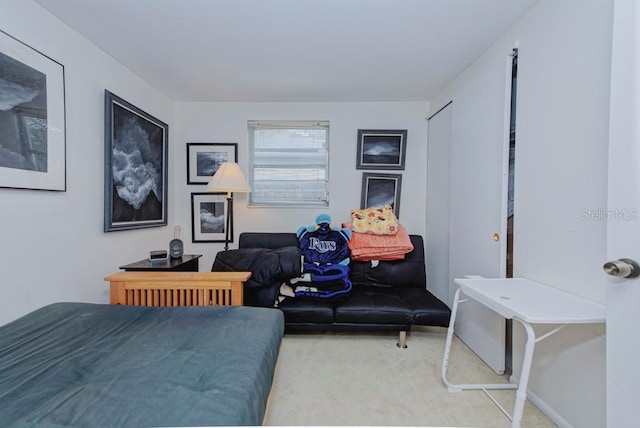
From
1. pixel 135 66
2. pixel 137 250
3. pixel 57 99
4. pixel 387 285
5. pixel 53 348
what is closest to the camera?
pixel 53 348

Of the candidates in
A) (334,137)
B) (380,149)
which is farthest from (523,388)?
(334,137)

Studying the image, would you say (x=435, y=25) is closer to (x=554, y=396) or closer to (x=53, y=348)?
(x=554, y=396)

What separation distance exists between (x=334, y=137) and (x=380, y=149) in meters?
0.55

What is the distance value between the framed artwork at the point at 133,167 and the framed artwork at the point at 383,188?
7.17ft

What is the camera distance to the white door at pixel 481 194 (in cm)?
175

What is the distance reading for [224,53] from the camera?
2.09 metres

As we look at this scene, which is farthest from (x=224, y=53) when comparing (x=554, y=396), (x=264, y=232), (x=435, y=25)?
(x=554, y=396)

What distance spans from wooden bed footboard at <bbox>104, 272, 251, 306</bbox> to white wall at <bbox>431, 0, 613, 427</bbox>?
179 cm

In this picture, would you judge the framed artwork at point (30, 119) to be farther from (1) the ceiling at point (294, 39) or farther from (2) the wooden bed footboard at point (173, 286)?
(2) the wooden bed footboard at point (173, 286)

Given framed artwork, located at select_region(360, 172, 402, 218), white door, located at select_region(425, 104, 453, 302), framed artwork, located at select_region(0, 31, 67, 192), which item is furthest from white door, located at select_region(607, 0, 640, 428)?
framed artwork, located at select_region(0, 31, 67, 192)

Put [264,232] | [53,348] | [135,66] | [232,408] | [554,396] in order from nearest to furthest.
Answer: [232,408]
[53,348]
[554,396]
[135,66]
[264,232]

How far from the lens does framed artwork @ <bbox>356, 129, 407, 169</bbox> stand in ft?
10.1

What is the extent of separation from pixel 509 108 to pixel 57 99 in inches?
110

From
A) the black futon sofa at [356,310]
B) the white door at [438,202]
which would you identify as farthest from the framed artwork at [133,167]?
the white door at [438,202]
